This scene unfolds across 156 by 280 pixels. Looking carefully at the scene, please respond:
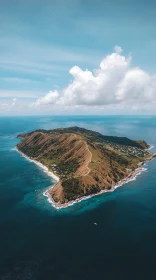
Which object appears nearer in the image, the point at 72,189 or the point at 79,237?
the point at 79,237

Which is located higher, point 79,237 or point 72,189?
point 72,189

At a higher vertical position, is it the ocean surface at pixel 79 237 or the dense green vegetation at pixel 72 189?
the dense green vegetation at pixel 72 189

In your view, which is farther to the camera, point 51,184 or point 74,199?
point 51,184

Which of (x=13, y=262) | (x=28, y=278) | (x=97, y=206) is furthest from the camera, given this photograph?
(x=97, y=206)

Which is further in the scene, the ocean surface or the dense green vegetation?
the dense green vegetation

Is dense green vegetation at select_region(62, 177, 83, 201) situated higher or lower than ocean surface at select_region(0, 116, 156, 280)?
higher

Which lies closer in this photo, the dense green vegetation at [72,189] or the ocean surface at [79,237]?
the ocean surface at [79,237]

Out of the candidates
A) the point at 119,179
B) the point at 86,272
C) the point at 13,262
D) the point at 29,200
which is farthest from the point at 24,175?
the point at 86,272

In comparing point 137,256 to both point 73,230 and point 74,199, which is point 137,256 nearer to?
point 73,230
